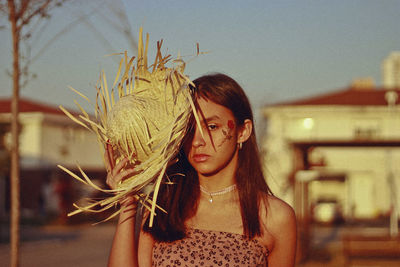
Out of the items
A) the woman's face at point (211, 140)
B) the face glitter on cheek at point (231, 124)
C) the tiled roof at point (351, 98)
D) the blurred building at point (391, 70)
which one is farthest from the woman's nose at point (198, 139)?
the blurred building at point (391, 70)

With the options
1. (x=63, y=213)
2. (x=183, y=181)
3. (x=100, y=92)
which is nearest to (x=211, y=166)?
(x=183, y=181)

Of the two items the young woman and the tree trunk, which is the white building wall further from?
the young woman

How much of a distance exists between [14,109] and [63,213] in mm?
19202

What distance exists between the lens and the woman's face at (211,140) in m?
2.84

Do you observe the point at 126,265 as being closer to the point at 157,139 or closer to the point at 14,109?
the point at 157,139

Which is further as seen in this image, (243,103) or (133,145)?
(243,103)

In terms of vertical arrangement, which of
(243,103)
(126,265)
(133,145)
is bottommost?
(126,265)

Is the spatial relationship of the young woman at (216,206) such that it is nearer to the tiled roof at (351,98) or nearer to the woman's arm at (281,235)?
the woman's arm at (281,235)

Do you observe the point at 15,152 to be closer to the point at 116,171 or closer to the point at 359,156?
the point at 116,171

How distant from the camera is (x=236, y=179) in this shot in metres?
3.04

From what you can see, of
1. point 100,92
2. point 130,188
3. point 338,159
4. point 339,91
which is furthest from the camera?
point 339,91

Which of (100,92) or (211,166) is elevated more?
(100,92)

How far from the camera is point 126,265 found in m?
2.77

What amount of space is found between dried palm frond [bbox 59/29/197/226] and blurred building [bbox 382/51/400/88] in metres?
50.3
